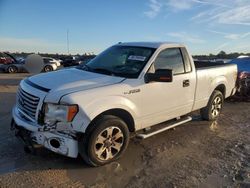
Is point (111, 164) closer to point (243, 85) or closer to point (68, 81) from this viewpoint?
point (68, 81)

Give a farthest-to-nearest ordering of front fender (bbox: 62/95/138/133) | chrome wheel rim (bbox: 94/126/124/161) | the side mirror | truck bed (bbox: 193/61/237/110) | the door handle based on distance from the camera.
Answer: truck bed (bbox: 193/61/237/110), the door handle, the side mirror, chrome wheel rim (bbox: 94/126/124/161), front fender (bbox: 62/95/138/133)

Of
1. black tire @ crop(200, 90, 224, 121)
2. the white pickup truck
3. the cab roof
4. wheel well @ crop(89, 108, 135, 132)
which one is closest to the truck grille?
the white pickup truck

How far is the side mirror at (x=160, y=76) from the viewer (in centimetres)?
527

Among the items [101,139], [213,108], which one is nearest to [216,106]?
[213,108]

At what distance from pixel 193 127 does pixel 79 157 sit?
10.2 ft

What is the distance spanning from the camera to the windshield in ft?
18.1

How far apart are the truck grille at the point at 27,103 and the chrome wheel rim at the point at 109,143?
3.30 feet

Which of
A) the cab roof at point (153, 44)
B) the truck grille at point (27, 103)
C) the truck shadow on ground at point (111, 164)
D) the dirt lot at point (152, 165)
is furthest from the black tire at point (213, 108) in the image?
the truck grille at point (27, 103)

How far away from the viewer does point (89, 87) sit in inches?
189

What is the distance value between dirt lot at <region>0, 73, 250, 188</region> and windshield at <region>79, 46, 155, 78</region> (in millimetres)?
1355

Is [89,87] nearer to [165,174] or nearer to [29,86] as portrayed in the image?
[29,86]

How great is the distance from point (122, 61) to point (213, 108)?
3014 millimetres

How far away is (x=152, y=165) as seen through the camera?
197 inches

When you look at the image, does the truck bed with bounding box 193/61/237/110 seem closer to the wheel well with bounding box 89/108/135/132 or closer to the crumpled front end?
the wheel well with bounding box 89/108/135/132
